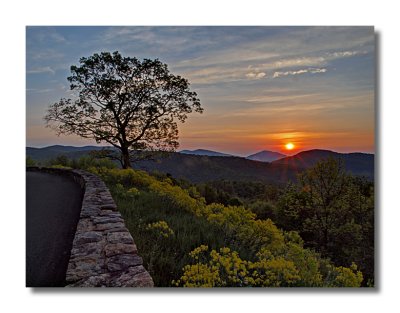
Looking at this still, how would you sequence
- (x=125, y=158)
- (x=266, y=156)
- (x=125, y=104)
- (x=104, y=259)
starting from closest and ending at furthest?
(x=104, y=259) → (x=266, y=156) → (x=125, y=104) → (x=125, y=158)

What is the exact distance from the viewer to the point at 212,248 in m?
4.07

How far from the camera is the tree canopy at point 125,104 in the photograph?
5422 mm

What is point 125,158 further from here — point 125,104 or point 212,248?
point 212,248

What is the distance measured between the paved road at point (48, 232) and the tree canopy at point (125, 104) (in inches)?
42.9

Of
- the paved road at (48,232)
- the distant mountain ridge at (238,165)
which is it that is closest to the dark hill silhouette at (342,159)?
the distant mountain ridge at (238,165)

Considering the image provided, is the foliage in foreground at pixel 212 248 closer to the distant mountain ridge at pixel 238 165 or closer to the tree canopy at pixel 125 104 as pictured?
the distant mountain ridge at pixel 238 165

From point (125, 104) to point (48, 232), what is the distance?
2702 mm

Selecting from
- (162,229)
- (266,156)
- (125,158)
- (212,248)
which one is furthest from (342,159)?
(125,158)

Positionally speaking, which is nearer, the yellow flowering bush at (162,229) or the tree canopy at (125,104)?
the yellow flowering bush at (162,229)

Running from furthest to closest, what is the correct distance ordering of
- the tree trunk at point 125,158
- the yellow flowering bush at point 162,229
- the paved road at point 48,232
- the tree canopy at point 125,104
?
the tree trunk at point 125,158 < the tree canopy at point 125,104 < the yellow flowering bush at point 162,229 < the paved road at point 48,232

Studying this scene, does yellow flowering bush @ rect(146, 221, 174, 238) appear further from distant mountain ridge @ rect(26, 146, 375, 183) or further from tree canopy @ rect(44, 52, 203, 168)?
tree canopy @ rect(44, 52, 203, 168)
